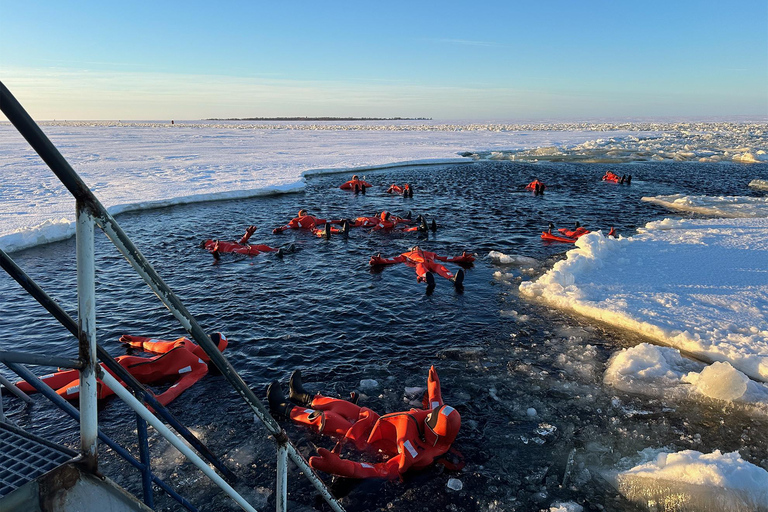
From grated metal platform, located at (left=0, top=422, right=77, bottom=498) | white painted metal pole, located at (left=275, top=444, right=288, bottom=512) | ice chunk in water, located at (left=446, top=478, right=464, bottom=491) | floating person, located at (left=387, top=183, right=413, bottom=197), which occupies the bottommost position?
ice chunk in water, located at (left=446, top=478, right=464, bottom=491)

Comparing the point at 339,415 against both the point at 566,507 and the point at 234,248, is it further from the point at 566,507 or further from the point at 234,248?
the point at 234,248

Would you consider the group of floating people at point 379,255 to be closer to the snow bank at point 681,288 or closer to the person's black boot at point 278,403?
the snow bank at point 681,288

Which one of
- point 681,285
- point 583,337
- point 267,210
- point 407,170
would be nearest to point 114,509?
point 583,337

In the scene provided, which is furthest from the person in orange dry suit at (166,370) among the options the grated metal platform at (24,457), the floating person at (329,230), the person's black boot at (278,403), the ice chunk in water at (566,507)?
the floating person at (329,230)

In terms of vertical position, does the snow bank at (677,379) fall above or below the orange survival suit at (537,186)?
below

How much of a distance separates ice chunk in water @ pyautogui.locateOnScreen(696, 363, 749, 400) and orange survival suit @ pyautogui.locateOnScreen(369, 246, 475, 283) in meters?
5.79

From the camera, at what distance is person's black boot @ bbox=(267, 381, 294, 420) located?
20.7 feet

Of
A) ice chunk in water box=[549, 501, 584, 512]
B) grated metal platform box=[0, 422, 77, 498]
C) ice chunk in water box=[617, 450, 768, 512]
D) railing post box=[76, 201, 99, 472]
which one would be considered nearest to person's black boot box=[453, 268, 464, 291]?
ice chunk in water box=[617, 450, 768, 512]

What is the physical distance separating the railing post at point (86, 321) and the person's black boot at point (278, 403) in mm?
4616

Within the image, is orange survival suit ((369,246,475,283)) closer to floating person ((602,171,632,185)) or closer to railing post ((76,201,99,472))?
railing post ((76,201,99,472))

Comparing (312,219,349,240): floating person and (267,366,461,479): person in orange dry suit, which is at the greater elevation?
(312,219,349,240): floating person

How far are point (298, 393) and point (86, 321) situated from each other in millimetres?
4925

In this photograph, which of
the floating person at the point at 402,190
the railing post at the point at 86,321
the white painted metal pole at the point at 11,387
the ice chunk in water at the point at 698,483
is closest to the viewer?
the railing post at the point at 86,321

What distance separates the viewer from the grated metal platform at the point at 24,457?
82.1 inches
